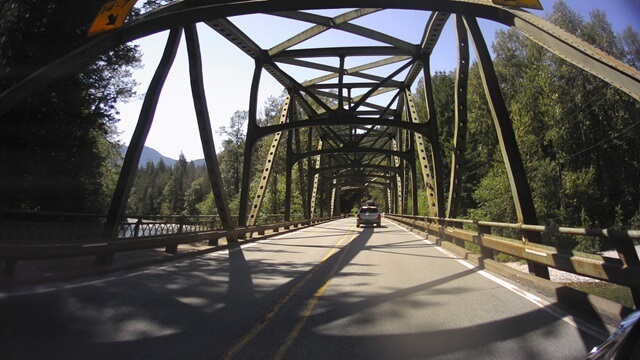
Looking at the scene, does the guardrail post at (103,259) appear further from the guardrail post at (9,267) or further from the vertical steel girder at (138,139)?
the guardrail post at (9,267)

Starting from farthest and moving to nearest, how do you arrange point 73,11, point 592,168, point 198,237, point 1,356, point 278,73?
point 592,168
point 278,73
point 73,11
point 198,237
point 1,356

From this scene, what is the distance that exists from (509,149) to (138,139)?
9041 mm

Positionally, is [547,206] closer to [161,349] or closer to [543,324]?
[543,324]

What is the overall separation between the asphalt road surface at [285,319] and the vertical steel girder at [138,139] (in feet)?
6.85

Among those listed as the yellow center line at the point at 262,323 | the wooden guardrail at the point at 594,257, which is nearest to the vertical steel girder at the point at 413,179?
the wooden guardrail at the point at 594,257

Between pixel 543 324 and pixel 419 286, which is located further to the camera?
pixel 419 286

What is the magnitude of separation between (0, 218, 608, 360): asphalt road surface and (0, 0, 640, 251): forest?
136 inches

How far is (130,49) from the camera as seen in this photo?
19469 millimetres

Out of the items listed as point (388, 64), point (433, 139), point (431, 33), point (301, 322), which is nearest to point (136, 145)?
point (301, 322)

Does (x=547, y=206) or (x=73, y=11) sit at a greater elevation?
(x=73, y=11)

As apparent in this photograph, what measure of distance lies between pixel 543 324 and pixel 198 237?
10.3 meters

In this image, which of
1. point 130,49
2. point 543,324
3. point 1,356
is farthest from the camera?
point 130,49

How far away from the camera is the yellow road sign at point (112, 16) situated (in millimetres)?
10344

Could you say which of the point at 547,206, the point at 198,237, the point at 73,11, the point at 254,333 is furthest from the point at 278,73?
the point at 547,206
